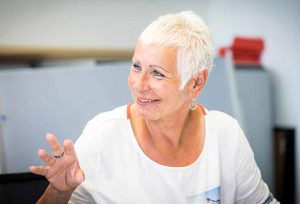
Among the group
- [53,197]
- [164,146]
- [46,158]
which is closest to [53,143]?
[46,158]

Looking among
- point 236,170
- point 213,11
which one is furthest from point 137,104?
point 213,11

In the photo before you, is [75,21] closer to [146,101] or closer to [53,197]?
[146,101]

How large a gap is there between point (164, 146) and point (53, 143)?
447 millimetres

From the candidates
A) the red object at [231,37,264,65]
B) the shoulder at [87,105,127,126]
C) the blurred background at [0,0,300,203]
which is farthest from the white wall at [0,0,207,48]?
the red object at [231,37,264,65]

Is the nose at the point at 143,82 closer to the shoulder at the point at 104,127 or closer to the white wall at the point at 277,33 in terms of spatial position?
the shoulder at the point at 104,127

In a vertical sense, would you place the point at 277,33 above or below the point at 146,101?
above

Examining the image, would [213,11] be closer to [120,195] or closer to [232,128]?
[232,128]

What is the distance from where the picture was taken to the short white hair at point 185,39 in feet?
3.35

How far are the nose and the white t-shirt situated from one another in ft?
0.49

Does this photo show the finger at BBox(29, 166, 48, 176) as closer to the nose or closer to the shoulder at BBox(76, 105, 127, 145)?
the shoulder at BBox(76, 105, 127, 145)

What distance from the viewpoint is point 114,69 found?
1.41 meters

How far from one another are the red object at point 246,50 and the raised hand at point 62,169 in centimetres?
138

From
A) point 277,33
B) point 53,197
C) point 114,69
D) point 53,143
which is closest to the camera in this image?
point 53,143

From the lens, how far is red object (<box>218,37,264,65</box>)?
2115mm
